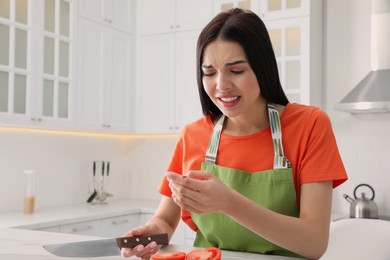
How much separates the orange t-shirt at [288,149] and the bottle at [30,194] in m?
2.06

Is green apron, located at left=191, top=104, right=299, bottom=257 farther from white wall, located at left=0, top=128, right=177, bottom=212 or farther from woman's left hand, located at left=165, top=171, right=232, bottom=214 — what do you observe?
white wall, located at left=0, top=128, right=177, bottom=212

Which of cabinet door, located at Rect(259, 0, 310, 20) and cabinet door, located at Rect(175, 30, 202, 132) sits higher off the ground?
cabinet door, located at Rect(259, 0, 310, 20)

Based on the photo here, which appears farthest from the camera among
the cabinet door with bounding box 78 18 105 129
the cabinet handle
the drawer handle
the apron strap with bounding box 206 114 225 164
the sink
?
the cabinet door with bounding box 78 18 105 129

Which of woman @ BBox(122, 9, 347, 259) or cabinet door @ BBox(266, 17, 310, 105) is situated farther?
cabinet door @ BBox(266, 17, 310, 105)

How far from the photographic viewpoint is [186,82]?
159 inches

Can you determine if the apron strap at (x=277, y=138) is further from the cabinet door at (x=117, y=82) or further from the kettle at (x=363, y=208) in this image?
the cabinet door at (x=117, y=82)

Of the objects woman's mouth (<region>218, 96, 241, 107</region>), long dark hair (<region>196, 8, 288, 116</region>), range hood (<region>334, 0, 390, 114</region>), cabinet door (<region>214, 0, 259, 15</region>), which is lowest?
woman's mouth (<region>218, 96, 241, 107</region>)

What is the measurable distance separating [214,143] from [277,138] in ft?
0.67

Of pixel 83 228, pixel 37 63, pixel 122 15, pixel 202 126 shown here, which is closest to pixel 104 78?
pixel 122 15

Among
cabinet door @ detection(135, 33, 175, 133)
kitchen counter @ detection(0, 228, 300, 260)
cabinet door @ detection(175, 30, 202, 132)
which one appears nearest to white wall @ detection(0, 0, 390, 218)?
cabinet door @ detection(135, 33, 175, 133)

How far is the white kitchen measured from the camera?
10.7ft

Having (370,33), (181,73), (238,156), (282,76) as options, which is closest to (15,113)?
(181,73)

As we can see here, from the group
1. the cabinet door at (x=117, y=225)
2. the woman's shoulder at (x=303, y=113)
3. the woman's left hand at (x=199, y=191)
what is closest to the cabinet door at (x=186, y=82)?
the cabinet door at (x=117, y=225)

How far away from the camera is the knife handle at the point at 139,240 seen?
127cm
